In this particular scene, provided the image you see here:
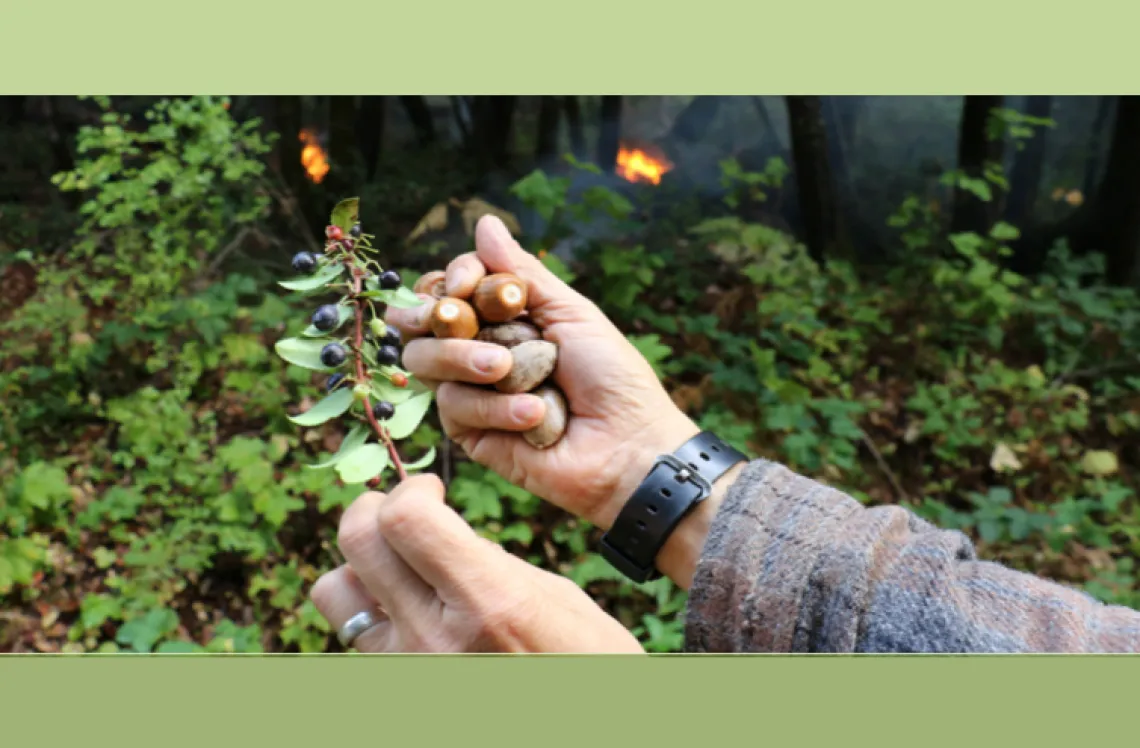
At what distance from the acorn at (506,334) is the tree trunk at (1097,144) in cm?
155

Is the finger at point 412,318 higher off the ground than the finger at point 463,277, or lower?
lower

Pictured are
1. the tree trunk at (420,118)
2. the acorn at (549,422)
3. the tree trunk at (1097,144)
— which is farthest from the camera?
the tree trunk at (1097,144)

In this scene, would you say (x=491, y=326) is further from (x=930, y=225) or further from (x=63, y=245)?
(x=930, y=225)

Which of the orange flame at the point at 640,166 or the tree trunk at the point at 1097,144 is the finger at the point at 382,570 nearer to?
the orange flame at the point at 640,166

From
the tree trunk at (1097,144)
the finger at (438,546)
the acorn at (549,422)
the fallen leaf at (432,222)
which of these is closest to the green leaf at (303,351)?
the finger at (438,546)

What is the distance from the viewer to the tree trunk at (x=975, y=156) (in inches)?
71.6

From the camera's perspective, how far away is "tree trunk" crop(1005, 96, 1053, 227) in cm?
190

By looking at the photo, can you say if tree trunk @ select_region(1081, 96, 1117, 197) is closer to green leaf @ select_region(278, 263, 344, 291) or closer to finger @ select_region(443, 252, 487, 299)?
finger @ select_region(443, 252, 487, 299)

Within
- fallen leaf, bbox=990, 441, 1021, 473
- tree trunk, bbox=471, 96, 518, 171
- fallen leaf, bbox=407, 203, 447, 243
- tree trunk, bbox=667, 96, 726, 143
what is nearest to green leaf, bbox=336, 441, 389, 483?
fallen leaf, bbox=407, 203, 447, 243

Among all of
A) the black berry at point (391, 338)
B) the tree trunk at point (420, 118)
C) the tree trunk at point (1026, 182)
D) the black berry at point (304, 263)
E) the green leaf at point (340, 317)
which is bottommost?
the black berry at point (391, 338)

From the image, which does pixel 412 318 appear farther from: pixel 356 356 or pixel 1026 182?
pixel 1026 182

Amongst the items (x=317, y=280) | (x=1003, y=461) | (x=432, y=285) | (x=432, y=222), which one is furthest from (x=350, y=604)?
(x=1003, y=461)

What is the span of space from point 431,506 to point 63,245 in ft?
4.33

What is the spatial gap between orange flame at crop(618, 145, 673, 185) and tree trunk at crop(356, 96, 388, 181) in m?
0.52
